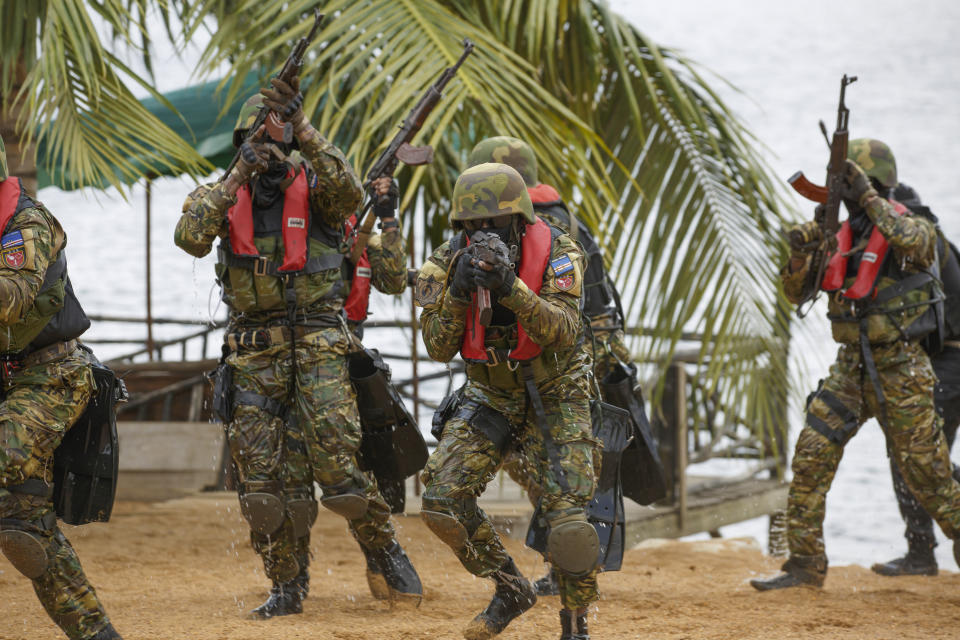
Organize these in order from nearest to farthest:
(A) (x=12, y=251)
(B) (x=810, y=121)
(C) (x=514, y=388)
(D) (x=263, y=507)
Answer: (A) (x=12, y=251) → (C) (x=514, y=388) → (D) (x=263, y=507) → (B) (x=810, y=121)

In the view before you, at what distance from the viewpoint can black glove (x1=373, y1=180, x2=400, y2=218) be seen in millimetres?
5305

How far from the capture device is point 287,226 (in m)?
4.96

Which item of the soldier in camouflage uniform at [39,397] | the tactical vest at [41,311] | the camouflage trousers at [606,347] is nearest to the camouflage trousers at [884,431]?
the camouflage trousers at [606,347]

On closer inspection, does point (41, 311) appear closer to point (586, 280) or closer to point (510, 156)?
point (510, 156)

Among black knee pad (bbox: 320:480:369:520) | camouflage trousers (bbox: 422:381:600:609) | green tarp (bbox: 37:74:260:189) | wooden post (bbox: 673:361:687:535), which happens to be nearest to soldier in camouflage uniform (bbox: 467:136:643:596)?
black knee pad (bbox: 320:480:369:520)

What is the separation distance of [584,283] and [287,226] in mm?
1384

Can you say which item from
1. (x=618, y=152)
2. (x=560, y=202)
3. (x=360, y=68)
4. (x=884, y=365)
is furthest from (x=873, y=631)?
(x=360, y=68)

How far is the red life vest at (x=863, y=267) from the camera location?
18.3 ft

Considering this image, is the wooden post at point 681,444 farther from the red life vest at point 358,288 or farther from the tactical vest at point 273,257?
the tactical vest at point 273,257

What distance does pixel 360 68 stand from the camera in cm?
819

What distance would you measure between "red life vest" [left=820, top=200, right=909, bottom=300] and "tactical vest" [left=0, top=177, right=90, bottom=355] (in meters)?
3.38

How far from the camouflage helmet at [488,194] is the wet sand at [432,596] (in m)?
1.66

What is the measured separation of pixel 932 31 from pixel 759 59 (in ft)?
46.4

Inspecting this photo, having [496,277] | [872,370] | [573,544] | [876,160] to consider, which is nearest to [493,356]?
[496,277]
